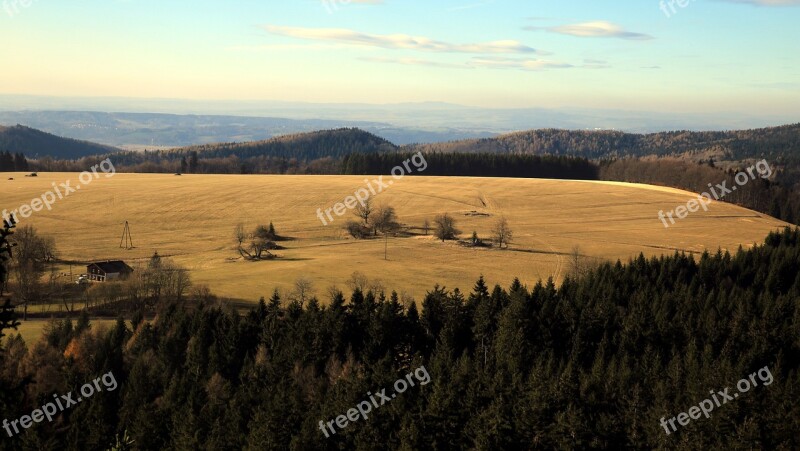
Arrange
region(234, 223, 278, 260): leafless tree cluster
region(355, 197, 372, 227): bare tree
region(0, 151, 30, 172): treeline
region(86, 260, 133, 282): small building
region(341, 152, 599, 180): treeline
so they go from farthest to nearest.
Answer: region(341, 152, 599, 180): treeline
region(0, 151, 30, 172): treeline
region(355, 197, 372, 227): bare tree
region(234, 223, 278, 260): leafless tree cluster
region(86, 260, 133, 282): small building

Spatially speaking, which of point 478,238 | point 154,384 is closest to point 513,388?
point 154,384

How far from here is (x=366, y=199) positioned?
11344 cm

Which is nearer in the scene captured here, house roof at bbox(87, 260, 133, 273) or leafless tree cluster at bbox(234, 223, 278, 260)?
house roof at bbox(87, 260, 133, 273)

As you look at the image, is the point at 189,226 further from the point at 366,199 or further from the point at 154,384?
the point at 154,384

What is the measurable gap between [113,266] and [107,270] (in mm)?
1306

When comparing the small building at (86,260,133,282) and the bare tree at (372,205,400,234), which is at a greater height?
the bare tree at (372,205,400,234)

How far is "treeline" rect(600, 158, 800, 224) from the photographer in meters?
143

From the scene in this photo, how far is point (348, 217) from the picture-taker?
107938mm

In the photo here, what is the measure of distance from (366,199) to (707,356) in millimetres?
77234

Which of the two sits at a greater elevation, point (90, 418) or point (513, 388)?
point (513, 388)

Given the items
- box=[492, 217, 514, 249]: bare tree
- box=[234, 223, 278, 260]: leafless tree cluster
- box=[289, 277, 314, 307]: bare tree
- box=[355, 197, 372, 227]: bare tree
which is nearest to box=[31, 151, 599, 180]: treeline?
box=[355, 197, 372, 227]: bare tree

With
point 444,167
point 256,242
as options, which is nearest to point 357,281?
point 256,242

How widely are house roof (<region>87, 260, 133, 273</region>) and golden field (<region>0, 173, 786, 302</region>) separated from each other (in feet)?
12.8

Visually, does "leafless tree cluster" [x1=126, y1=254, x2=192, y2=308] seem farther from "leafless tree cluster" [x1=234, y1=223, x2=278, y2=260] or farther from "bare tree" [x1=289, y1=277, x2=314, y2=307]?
"leafless tree cluster" [x1=234, y1=223, x2=278, y2=260]
